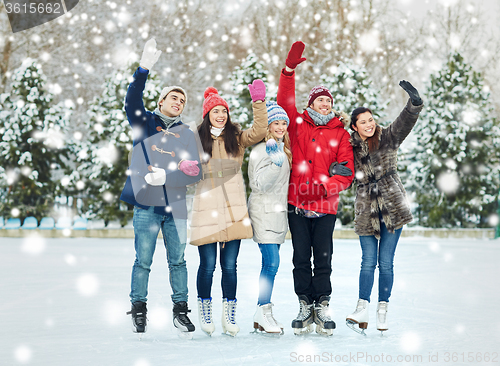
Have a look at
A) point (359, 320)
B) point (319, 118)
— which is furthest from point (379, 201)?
point (359, 320)

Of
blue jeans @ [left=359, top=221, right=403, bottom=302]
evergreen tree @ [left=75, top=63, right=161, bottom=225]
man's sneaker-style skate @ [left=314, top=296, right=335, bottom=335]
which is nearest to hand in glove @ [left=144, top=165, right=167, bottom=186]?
man's sneaker-style skate @ [left=314, top=296, right=335, bottom=335]

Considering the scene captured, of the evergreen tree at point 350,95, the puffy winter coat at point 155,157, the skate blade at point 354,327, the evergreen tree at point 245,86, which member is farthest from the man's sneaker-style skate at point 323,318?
the evergreen tree at point 245,86

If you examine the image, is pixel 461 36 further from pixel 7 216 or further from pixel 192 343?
pixel 192 343

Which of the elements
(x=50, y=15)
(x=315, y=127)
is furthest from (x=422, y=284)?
(x=50, y=15)

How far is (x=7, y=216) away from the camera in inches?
592

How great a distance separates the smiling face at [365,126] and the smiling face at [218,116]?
103cm

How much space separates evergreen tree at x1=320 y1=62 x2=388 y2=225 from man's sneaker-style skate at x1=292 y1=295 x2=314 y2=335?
409 inches

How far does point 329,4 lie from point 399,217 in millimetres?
22623

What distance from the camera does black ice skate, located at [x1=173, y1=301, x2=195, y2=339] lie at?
3668mm

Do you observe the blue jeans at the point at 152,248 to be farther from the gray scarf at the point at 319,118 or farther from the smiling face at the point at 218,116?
the gray scarf at the point at 319,118

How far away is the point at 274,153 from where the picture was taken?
3666mm

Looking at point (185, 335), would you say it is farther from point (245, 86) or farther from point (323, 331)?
point (245, 86)

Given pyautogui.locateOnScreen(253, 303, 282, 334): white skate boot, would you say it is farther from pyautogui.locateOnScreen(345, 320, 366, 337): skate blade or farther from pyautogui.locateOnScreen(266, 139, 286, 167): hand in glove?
pyautogui.locateOnScreen(266, 139, 286, 167): hand in glove

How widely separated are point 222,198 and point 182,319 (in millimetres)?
900
